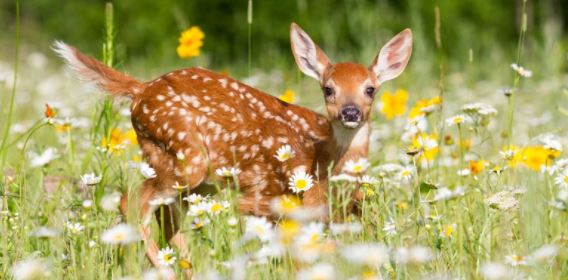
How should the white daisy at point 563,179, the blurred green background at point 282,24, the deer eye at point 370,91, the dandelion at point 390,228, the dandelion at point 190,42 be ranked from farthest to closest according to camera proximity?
1. the blurred green background at point 282,24
2. the dandelion at point 190,42
3. the deer eye at point 370,91
4. the white daisy at point 563,179
5. the dandelion at point 390,228

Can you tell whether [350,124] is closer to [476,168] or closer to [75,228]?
[476,168]

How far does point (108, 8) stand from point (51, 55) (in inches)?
677

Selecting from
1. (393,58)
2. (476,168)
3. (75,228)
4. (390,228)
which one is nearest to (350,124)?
(476,168)

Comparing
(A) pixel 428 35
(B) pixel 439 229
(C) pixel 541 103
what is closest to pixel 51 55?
(A) pixel 428 35

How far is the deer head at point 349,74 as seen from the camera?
446 cm

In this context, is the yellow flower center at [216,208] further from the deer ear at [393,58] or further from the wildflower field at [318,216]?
the deer ear at [393,58]

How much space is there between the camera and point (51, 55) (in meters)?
21.1

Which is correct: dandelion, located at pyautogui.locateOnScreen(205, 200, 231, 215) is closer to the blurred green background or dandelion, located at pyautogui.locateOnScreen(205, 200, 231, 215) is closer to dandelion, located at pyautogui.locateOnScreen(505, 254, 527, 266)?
dandelion, located at pyautogui.locateOnScreen(505, 254, 527, 266)

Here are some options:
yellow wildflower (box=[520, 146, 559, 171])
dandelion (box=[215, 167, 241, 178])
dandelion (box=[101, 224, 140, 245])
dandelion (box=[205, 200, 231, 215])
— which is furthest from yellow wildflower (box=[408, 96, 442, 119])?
dandelion (box=[101, 224, 140, 245])

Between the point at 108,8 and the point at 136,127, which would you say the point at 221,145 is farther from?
the point at 108,8

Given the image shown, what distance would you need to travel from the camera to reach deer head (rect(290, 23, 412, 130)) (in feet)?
14.6

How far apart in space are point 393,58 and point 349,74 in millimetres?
399

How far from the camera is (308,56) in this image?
489cm

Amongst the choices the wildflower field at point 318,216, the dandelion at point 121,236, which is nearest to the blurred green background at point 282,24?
the wildflower field at point 318,216
